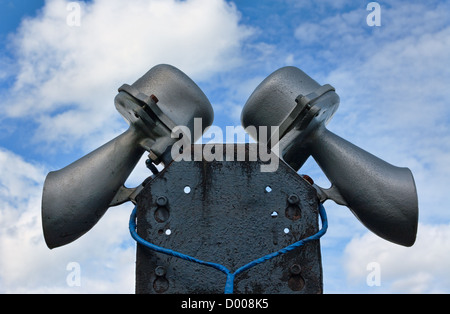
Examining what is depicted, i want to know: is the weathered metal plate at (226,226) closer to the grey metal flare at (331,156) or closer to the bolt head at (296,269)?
the bolt head at (296,269)

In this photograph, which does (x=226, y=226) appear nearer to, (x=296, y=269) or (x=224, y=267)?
(x=224, y=267)

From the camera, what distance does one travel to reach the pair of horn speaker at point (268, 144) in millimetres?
2262

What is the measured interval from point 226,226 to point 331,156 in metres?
0.58

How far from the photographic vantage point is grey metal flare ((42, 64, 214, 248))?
228 centimetres

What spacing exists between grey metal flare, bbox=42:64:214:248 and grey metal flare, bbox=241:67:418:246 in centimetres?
35

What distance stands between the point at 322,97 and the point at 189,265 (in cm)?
90

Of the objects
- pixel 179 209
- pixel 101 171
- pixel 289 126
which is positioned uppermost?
pixel 289 126

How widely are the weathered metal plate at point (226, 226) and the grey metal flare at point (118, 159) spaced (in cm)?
24

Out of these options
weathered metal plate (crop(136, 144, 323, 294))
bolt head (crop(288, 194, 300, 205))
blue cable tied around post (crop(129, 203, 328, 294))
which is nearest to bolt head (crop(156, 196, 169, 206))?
weathered metal plate (crop(136, 144, 323, 294))

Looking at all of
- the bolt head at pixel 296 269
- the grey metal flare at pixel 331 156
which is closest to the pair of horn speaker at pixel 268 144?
the grey metal flare at pixel 331 156

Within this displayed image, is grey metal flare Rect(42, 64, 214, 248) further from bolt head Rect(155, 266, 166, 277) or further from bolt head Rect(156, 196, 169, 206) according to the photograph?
bolt head Rect(155, 266, 166, 277)
